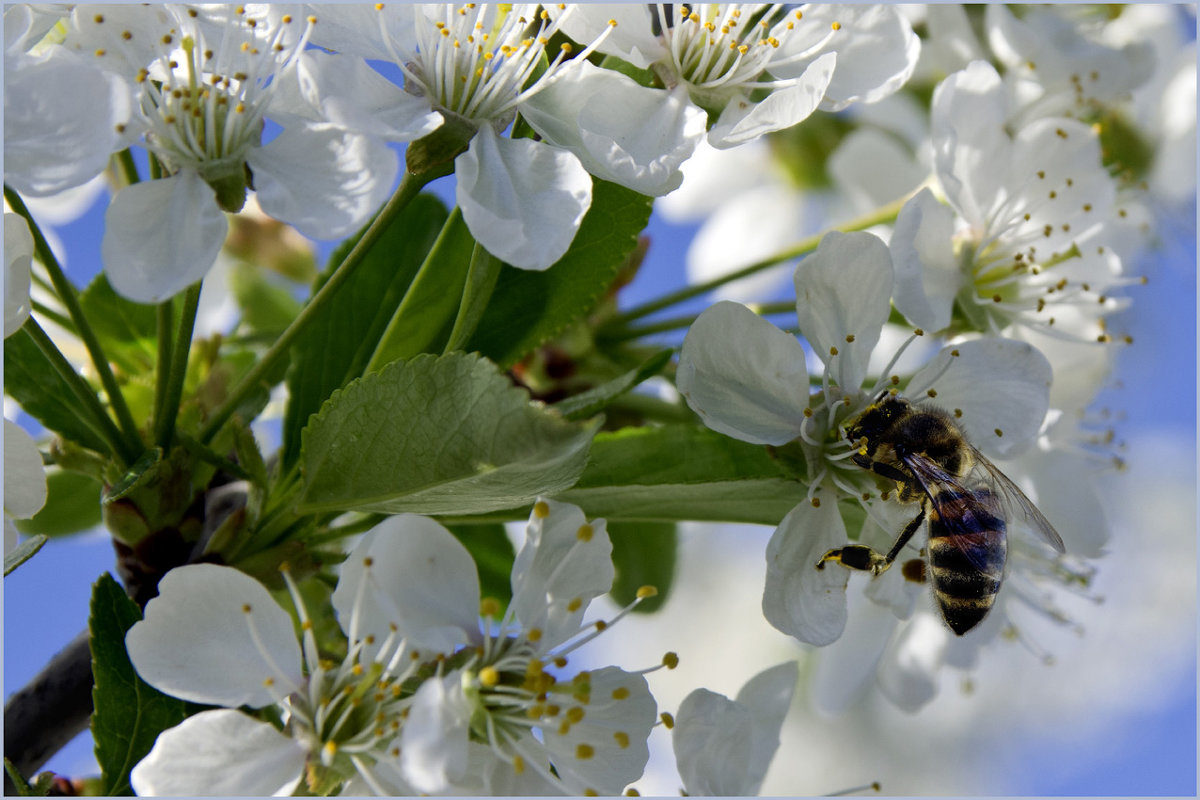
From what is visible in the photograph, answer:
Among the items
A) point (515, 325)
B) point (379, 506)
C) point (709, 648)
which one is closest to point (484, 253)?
point (515, 325)

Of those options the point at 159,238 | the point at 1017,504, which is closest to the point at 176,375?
the point at 159,238

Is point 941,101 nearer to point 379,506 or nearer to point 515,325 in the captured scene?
point 515,325

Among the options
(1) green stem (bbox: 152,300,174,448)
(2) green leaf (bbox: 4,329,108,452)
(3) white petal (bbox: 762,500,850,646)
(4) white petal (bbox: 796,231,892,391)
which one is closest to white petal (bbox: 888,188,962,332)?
(4) white petal (bbox: 796,231,892,391)

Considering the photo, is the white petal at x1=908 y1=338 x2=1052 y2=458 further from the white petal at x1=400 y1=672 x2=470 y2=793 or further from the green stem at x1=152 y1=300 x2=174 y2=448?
the green stem at x1=152 y1=300 x2=174 y2=448

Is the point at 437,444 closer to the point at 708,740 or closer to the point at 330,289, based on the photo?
the point at 330,289

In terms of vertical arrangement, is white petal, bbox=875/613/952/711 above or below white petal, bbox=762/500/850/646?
below

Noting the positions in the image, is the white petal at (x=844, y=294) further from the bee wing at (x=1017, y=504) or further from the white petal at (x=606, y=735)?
the white petal at (x=606, y=735)
